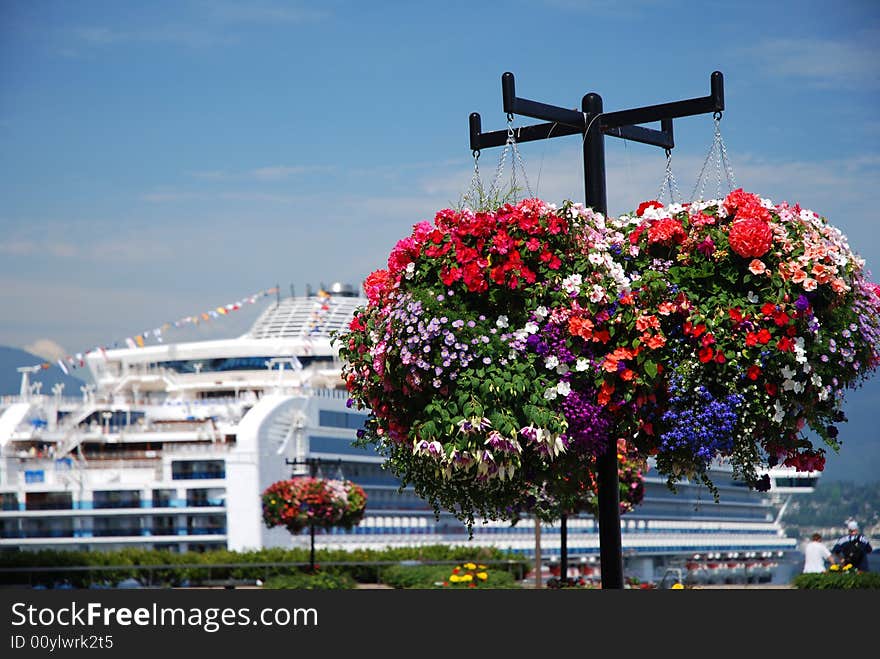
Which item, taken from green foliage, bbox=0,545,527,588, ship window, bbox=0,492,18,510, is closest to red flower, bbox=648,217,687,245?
green foliage, bbox=0,545,527,588

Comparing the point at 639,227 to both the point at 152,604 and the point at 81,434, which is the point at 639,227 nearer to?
the point at 152,604

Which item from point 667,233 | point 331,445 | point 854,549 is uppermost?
point 331,445

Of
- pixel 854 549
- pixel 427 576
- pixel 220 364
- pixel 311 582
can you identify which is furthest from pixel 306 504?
pixel 220 364

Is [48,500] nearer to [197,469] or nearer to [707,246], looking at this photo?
[197,469]

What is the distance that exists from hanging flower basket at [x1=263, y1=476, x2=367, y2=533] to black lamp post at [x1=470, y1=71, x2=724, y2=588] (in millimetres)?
24413

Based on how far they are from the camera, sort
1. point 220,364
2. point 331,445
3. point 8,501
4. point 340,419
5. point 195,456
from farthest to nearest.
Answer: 1. point 220,364
2. point 340,419
3. point 331,445
4. point 8,501
5. point 195,456

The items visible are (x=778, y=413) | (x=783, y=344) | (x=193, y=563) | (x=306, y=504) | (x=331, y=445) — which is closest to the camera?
(x=783, y=344)

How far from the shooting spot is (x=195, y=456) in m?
47.7

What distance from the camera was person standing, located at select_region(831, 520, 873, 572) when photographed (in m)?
20.3

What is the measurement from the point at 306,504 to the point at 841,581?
18.2m

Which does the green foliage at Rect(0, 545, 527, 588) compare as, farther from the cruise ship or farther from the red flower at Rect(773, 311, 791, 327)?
the red flower at Rect(773, 311, 791, 327)

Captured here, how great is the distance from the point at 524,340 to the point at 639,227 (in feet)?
4.33

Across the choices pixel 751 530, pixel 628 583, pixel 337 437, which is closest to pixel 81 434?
pixel 337 437

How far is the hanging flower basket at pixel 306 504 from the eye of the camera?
35062 millimetres
